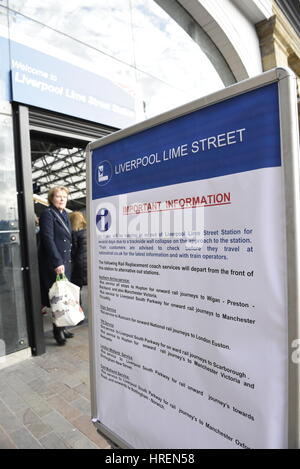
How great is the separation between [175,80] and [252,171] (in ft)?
17.3

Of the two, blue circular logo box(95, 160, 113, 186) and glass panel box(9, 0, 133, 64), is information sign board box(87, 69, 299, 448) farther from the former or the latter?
glass panel box(9, 0, 133, 64)

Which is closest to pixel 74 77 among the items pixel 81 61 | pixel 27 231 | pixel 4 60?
pixel 81 61

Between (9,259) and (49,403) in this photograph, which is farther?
(9,259)

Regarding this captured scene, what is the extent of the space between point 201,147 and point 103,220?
650 mm

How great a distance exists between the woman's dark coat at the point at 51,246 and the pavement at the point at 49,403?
77 centimetres

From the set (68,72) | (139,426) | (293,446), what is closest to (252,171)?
(293,446)

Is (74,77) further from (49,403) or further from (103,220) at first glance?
(49,403)

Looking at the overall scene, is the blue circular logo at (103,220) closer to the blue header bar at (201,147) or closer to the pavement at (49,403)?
the blue header bar at (201,147)

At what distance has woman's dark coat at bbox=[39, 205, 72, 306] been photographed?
11.6 ft

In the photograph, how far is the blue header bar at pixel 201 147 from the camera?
921 mm

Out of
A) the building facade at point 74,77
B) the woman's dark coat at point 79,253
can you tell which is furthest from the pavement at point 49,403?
the woman's dark coat at point 79,253

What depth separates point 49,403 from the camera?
8.30 ft

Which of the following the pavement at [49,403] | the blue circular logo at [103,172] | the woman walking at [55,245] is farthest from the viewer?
the woman walking at [55,245]

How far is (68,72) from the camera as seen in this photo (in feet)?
12.4
